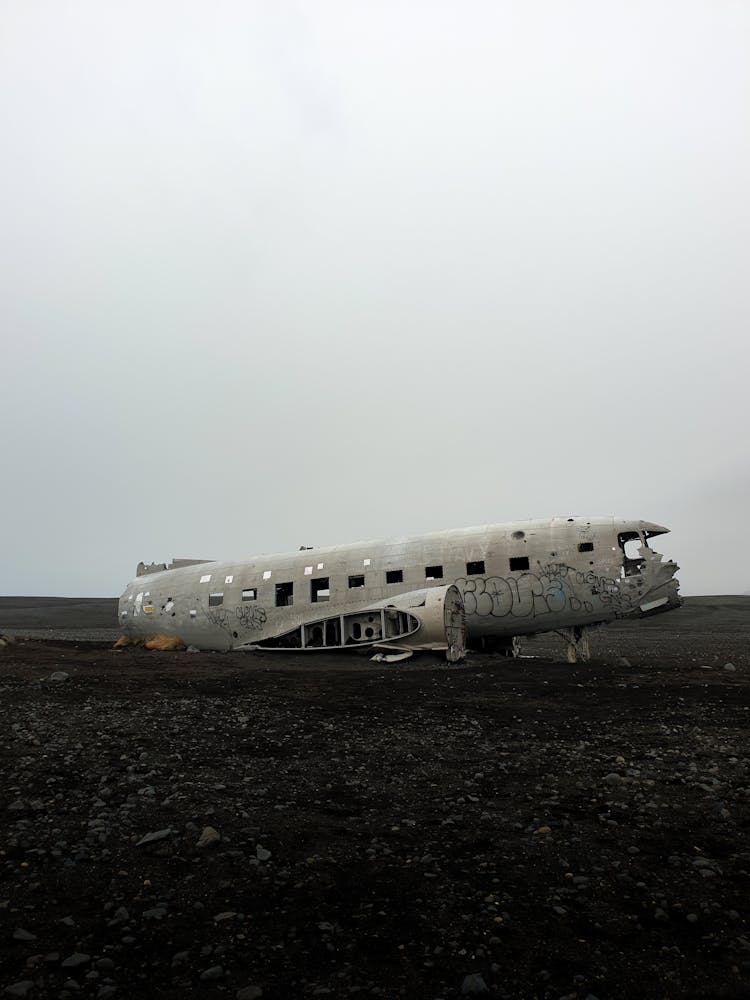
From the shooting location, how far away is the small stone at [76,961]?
4.14 m

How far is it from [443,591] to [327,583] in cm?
621

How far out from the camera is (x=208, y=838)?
634cm

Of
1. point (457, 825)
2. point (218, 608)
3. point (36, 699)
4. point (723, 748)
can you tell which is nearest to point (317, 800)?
point (457, 825)

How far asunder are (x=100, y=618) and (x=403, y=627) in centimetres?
5869

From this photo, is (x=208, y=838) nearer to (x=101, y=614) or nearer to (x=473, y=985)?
(x=473, y=985)

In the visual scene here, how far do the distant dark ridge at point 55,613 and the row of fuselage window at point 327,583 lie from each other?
41314mm

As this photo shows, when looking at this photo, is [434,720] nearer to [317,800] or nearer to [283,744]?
[283,744]

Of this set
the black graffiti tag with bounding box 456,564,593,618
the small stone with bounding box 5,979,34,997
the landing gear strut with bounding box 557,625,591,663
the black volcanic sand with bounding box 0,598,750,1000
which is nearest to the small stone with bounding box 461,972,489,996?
the black volcanic sand with bounding box 0,598,750,1000

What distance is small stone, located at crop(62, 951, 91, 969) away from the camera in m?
4.14

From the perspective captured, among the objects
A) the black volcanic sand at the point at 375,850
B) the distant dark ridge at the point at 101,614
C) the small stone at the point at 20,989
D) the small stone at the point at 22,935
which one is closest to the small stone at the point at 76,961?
the black volcanic sand at the point at 375,850

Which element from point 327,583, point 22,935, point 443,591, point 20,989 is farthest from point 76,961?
point 327,583

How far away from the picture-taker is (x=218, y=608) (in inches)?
1131

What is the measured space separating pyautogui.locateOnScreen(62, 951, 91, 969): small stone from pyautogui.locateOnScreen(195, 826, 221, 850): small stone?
201 cm

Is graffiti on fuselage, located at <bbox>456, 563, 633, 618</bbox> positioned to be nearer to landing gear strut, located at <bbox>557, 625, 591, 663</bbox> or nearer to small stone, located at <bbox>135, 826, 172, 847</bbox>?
landing gear strut, located at <bbox>557, 625, 591, 663</bbox>
